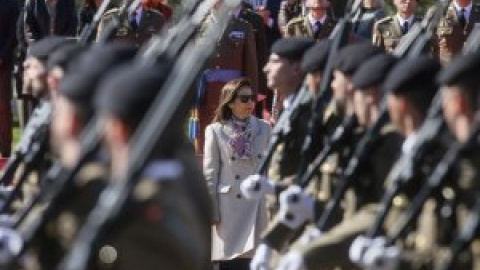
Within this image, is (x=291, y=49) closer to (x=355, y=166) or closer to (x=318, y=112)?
(x=318, y=112)

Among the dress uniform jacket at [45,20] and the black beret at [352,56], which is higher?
the black beret at [352,56]

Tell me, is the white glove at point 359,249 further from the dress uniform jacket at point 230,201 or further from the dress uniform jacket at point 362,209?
the dress uniform jacket at point 230,201

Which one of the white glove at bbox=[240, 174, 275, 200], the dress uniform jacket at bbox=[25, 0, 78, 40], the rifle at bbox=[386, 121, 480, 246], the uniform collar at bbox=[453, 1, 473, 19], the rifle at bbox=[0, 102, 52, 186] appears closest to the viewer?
the rifle at bbox=[386, 121, 480, 246]

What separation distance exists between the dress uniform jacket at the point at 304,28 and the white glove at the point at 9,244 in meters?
6.85

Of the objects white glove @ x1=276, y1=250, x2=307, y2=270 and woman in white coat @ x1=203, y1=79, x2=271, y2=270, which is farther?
woman in white coat @ x1=203, y1=79, x2=271, y2=270

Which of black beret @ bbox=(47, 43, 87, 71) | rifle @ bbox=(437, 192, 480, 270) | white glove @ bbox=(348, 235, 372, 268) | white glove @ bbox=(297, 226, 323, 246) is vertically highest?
black beret @ bbox=(47, 43, 87, 71)

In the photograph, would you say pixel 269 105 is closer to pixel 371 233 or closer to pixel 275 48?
pixel 275 48

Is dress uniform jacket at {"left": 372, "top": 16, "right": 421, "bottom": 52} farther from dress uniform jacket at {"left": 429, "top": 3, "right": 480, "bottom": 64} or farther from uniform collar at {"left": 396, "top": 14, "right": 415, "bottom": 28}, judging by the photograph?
dress uniform jacket at {"left": 429, "top": 3, "right": 480, "bottom": 64}

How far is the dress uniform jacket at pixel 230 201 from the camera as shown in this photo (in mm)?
12070

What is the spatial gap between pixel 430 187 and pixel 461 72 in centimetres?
53

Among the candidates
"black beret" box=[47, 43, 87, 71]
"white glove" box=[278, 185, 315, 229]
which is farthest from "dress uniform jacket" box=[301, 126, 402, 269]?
"black beret" box=[47, 43, 87, 71]

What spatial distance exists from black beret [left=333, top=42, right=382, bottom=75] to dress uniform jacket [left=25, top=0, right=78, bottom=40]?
6.33 metres

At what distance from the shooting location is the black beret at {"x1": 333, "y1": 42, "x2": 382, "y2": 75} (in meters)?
9.23

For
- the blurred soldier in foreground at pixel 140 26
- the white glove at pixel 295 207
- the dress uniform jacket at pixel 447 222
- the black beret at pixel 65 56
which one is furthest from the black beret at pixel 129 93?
the blurred soldier in foreground at pixel 140 26
